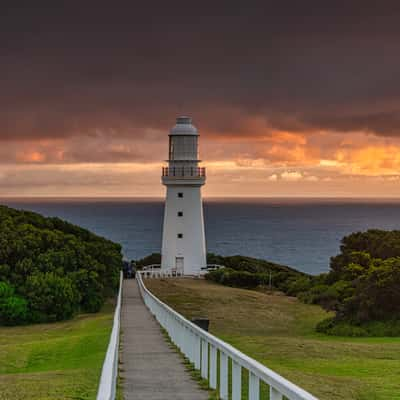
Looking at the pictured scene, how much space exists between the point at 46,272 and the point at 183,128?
19.5 m

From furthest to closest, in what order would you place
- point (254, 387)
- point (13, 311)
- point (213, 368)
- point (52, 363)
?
point (13, 311)
point (52, 363)
point (213, 368)
point (254, 387)

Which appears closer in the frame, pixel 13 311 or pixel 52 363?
pixel 52 363

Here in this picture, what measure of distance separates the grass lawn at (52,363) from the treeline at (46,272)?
1815 mm

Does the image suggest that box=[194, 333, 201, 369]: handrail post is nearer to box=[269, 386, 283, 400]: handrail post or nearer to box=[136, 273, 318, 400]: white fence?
box=[136, 273, 318, 400]: white fence

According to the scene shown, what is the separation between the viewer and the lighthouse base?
5475 cm

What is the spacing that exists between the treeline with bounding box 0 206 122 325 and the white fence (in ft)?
53.5

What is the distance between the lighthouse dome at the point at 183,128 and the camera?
5434cm

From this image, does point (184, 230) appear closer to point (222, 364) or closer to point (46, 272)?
point (46, 272)

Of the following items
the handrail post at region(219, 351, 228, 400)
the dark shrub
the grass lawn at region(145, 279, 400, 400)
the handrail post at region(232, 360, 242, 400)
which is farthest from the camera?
the dark shrub

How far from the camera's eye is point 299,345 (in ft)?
65.1

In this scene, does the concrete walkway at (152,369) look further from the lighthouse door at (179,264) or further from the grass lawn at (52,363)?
the lighthouse door at (179,264)

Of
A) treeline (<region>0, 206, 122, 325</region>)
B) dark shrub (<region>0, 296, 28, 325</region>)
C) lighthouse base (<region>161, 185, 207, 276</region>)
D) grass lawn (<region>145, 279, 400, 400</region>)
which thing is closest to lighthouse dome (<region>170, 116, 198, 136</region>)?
lighthouse base (<region>161, 185, 207, 276</region>)

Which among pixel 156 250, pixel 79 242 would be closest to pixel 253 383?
pixel 79 242

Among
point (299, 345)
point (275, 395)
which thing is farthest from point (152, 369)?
point (299, 345)
